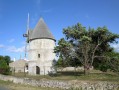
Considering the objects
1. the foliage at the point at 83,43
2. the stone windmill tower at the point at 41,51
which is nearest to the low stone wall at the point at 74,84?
the foliage at the point at 83,43

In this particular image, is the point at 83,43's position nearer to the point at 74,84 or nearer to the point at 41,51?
the point at 41,51

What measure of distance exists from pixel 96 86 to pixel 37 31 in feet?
86.7

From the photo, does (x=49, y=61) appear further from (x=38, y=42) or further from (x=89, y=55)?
(x=89, y=55)

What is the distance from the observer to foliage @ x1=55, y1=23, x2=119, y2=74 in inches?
1404

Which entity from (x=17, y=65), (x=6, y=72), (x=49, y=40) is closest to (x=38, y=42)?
(x=49, y=40)

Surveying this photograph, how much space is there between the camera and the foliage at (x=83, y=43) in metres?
35.7

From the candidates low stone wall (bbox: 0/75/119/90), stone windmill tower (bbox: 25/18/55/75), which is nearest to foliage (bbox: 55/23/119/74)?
stone windmill tower (bbox: 25/18/55/75)

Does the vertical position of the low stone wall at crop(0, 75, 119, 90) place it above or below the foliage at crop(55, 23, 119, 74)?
below

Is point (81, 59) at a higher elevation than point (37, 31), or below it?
below

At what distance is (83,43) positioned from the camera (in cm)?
3556

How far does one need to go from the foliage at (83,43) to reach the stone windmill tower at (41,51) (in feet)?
19.8

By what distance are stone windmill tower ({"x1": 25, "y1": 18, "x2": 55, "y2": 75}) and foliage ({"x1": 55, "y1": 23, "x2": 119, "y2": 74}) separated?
238 inches

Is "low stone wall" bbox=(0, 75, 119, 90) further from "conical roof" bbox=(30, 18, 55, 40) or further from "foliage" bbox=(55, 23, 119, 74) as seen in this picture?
"conical roof" bbox=(30, 18, 55, 40)

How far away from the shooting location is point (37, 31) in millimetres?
44188
